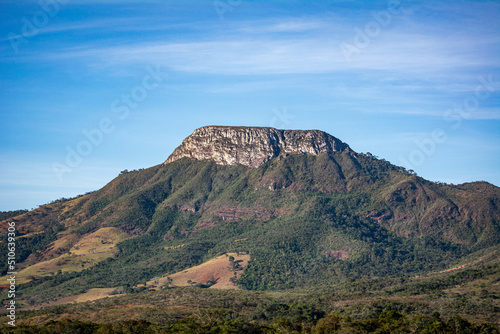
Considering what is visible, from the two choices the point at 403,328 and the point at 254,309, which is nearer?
the point at 403,328

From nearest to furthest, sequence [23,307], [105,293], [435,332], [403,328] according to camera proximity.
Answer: [435,332] < [403,328] < [23,307] < [105,293]

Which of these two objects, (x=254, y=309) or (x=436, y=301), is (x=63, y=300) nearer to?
(x=254, y=309)

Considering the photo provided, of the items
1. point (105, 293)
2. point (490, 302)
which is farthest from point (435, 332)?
point (105, 293)

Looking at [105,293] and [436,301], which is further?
[105,293]

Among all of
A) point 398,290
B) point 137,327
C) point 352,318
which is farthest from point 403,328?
point 398,290

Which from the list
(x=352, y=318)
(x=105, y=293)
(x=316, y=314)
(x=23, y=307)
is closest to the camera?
(x=352, y=318)

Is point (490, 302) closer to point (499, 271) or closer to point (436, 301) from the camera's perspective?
point (436, 301)

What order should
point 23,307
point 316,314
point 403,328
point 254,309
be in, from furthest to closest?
1. point 23,307
2. point 254,309
3. point 316,314
4. point 403,328

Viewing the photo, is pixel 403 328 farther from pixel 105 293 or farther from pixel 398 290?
pixel 105 293

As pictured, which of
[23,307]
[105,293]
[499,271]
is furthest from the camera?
[105,293]
